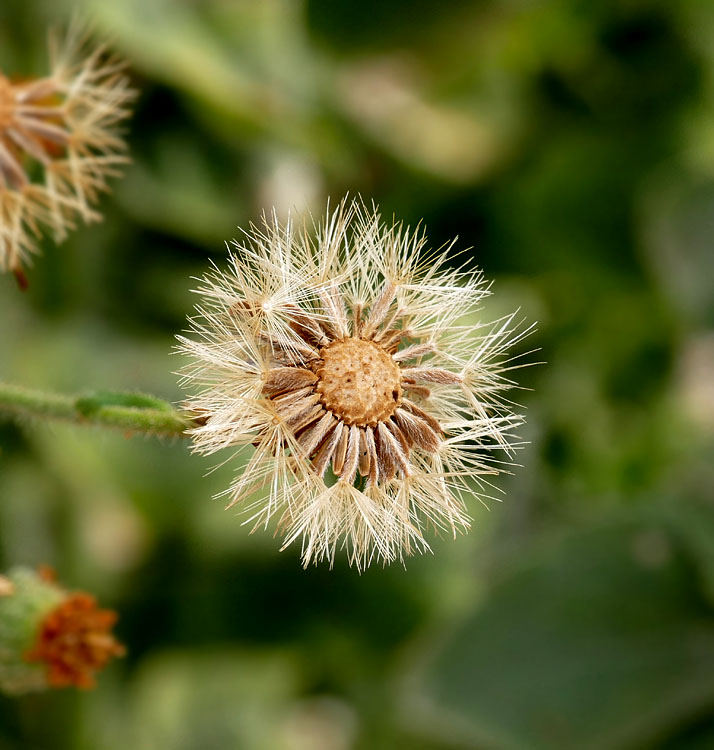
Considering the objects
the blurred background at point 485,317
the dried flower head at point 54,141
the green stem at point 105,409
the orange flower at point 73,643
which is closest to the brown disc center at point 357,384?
the green stem at point 105,409

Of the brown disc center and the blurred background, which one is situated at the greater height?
the blurred background

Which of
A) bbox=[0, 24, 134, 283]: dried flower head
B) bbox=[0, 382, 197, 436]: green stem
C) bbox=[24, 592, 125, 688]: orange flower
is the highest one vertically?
bbox=[0, 24, 134, 283]: dried flower head

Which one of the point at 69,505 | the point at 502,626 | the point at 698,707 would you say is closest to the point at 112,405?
the point at 69,505

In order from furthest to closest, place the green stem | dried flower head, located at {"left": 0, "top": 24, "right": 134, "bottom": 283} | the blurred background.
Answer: the blurred background < dried flower head, located at {"left": 0, "top": 24, "right": 134, "bottom": 283} < the green stem

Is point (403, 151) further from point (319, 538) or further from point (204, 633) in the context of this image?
point (319, 538)

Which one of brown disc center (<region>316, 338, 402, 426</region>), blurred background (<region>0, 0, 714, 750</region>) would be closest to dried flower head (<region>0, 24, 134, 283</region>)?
brown disc center (<region>316, 338, 402, 426</region>)

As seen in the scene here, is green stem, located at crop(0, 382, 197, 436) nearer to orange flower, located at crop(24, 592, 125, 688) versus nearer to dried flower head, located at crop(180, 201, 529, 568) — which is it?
dried flower head, located at crop(180, 201, 529, 568)
